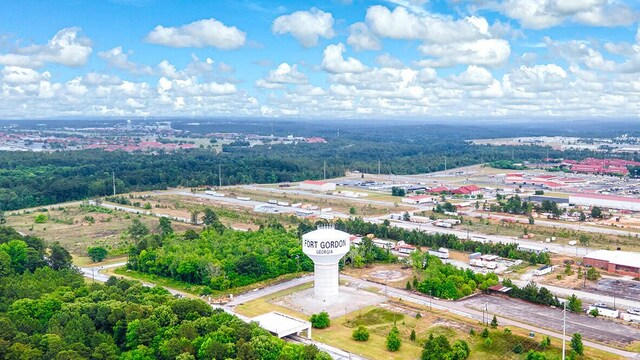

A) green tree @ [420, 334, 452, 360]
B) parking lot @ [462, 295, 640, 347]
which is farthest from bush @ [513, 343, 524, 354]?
parking lot @ [462, 295, 640, 347]

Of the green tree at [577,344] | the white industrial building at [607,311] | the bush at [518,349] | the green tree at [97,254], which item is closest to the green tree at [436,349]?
the bush at [518,349]

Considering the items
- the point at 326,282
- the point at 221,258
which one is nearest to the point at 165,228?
the point at 221,258

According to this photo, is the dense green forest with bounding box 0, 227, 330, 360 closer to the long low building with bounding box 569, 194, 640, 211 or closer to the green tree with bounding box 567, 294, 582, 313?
the green tree with bounding box 567, 294, 582, 313

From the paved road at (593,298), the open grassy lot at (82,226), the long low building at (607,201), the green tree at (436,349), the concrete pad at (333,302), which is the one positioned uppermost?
the long low building at (607,201)

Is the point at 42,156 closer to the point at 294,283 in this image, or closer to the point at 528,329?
the point at 294,283

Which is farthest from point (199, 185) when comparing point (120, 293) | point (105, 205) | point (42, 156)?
point (120, 293)

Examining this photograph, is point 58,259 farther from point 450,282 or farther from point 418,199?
point 418,199

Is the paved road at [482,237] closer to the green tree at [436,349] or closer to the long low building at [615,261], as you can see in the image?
the long low building at [615,261]
